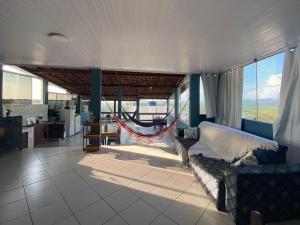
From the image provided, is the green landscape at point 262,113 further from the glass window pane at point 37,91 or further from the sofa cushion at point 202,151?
the glass window pane at point 37,91

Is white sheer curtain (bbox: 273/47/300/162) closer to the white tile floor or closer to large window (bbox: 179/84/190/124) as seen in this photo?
the white tile floor

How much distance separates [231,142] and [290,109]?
78 centimetres

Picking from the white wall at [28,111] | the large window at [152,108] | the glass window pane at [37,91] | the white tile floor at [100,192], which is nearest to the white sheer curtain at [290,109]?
the white tile floor at [100,192]

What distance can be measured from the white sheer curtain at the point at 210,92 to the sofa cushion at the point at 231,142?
79 cm

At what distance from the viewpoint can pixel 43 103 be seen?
231 inches

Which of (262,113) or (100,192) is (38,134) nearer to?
(100,192)

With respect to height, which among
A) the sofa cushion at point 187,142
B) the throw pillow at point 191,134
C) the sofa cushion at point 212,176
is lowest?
the sofa cushion at point 212,176

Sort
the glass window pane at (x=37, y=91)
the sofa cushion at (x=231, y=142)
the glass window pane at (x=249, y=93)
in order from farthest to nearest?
the glass window pane at (x=37, y=91) → the glass window pane at (x=249, y=93) → the sofa cushion at (x=231, y=142)

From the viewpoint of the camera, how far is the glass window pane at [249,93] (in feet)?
9.13

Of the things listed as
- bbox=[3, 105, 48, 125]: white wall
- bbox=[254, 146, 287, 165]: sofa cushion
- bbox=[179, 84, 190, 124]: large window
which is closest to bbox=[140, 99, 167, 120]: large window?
bbox=[179, 84, 190, 124]: large window

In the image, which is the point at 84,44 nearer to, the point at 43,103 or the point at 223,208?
the point at 223,208

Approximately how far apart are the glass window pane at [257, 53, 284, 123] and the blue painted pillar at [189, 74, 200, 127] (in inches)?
60.0

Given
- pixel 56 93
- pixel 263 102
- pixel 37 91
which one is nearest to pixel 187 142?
pixel 263 102

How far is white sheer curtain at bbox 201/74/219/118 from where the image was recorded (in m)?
3.85
